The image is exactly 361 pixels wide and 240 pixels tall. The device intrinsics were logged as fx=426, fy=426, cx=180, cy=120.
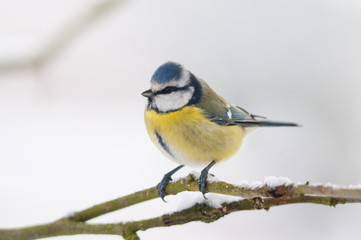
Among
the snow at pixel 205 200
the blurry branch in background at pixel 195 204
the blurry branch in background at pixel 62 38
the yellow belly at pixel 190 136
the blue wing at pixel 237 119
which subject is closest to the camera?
the blurry branch in background at pixel 195 204

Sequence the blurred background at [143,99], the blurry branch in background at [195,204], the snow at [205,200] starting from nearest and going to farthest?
the blurry branch in background at [195,204]
the snow at [205,200]
the blurred background at [143,99]

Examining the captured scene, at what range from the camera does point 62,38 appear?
2.41 meters

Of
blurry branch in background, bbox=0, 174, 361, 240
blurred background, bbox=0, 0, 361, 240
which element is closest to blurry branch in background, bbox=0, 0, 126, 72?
blurred background, bbox=0, 0, 361, 240

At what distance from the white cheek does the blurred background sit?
2.13 ft

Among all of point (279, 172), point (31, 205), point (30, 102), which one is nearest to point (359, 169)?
point (279, 172)

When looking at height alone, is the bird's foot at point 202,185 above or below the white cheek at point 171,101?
below

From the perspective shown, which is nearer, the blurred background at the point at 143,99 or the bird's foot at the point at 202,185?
the bird's foot at the point at 202,185

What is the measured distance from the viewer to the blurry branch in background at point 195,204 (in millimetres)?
1159

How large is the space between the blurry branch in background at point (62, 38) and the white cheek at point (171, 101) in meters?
0.64

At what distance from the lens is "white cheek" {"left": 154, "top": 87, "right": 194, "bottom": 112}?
2.11m

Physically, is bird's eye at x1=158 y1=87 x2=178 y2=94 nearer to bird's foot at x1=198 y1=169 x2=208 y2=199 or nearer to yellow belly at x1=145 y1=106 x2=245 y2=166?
yellow belly at x1=145 y1=106 x2=245 y2=166

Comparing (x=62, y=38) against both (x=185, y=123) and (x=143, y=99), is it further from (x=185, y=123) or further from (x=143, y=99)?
(x=185, y=123)

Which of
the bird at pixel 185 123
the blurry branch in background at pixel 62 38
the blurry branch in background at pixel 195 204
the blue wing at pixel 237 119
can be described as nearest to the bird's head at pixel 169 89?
the bird at pixel 185 123

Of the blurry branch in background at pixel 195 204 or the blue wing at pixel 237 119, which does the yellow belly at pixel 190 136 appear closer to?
the blue wing at pixel 237 119
